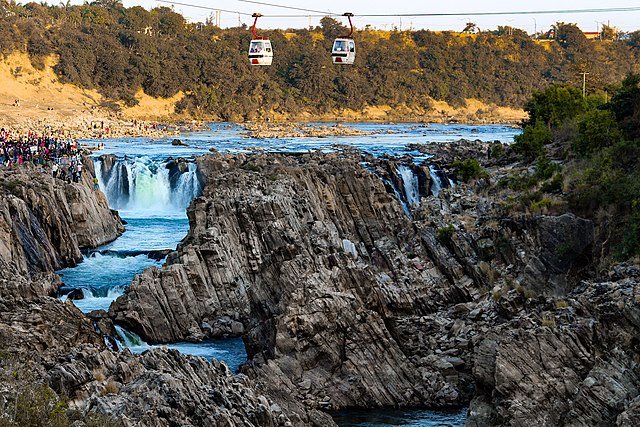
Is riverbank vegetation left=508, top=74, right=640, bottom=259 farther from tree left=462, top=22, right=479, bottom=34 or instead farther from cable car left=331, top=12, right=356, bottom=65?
tree left=462, top=22, right=479, bottom=34

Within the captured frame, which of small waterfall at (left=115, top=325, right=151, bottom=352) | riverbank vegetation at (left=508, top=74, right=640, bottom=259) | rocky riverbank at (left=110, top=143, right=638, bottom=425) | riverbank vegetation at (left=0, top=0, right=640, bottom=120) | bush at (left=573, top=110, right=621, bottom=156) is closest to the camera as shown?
rocky riverbank at (left=110, top=143, right=638, bottom=425)

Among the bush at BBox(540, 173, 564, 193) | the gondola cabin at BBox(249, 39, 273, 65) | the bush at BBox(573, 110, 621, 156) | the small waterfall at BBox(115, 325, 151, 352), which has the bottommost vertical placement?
the small waterfall at BBox(115, 325, 151, 352)

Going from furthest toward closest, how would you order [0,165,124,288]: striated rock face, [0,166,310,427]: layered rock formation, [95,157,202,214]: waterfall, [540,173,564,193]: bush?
[95,157,202,214]: waterfall, [540,173,564,193]: bush, [0,165,124,288]: striated rock face, [0,166,310,427]: layered rock formation

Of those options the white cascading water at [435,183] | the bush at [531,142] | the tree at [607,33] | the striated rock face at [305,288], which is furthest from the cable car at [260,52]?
the tree at [607,33]

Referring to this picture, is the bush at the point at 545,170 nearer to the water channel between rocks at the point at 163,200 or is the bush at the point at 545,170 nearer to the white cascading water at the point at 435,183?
the water channel between rocks at the point at 163,200

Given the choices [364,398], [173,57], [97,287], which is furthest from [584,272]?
[173,57]

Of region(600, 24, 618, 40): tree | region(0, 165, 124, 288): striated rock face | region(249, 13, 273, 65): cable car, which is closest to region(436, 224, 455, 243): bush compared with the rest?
region(249, 13, 273, 65): cable car
